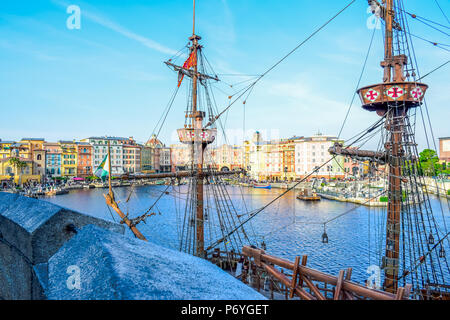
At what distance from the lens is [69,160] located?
102m

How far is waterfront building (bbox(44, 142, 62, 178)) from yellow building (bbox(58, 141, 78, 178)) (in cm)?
113

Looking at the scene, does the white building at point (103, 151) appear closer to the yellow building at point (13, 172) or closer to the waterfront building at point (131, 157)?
the waterfront building at point (131, 157)

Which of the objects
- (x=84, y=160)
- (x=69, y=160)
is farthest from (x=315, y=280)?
(x=69, y=160)

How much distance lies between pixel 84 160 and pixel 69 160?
14.3 ft

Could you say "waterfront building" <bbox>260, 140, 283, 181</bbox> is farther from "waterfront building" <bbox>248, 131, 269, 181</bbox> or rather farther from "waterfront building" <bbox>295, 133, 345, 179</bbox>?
"waterfront building" <bbox>295, 133, 345, 179</bbox>

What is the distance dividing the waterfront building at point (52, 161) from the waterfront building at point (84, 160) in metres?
5.71

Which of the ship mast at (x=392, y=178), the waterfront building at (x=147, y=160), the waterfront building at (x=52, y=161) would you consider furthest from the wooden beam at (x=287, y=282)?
the waterfront building at (x=147, y=160)

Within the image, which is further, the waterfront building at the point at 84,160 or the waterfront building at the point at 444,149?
the waterfront building at the point at 444,149

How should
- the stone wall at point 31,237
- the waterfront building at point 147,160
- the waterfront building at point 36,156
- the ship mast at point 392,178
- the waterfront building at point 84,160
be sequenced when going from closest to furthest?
the stone wall at point 31,237 < the ship mast at point 392,178 < the waterfront building at point 36,156 < the waterfront building at point 84,160 < the waterfront building at point 147,160

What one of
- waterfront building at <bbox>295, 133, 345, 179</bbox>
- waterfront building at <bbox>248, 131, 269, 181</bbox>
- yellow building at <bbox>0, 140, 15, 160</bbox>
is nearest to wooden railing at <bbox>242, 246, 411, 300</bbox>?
waterfront building at <bbox>295, 133, 345, 179</bbox>

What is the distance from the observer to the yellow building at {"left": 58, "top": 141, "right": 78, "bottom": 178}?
3971 inches

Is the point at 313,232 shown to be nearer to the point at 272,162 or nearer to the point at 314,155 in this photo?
the point at 314,155

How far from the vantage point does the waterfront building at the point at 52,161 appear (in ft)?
323
